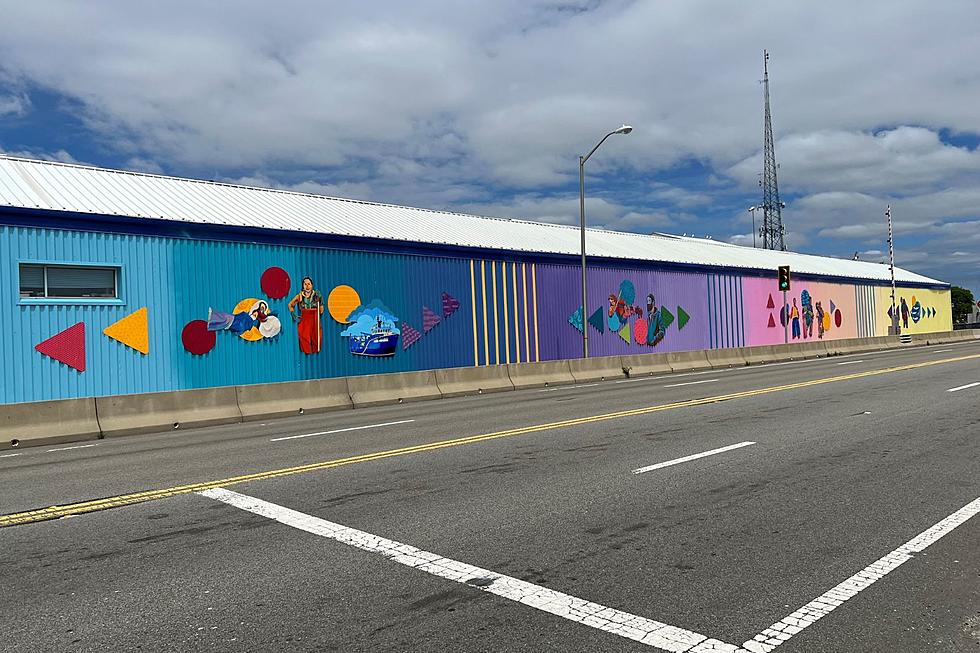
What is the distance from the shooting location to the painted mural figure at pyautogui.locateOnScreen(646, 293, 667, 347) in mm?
36562

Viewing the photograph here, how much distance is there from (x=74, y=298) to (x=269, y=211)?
7478 millimetres

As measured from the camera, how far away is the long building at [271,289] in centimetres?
1872

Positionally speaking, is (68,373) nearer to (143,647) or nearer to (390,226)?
(390,226)

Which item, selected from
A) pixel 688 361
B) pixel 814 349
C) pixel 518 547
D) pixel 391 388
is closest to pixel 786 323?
pixel 814 349

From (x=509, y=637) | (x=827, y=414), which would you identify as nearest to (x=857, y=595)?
(x=509, y=637)

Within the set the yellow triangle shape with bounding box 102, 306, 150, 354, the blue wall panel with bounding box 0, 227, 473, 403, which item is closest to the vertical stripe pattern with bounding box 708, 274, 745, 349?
the blue wall panel with bounding box 0, 227, 473, 403

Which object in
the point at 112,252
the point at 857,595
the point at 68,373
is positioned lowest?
the point at 857,595

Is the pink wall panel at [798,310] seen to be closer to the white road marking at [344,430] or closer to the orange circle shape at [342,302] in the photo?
the orange circle shape at [342,302]

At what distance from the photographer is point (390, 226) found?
28.2 m

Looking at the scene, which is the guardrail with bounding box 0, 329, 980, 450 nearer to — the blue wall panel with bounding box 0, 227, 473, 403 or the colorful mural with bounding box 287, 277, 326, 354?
the blue wall panel with bounding box 0, 227, 473, 403

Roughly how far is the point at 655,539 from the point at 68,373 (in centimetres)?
1734

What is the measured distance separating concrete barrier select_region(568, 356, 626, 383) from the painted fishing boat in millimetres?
6148

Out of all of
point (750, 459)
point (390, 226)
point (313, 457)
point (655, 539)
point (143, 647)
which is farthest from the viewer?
point (390, 226)

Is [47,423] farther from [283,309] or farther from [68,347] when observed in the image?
[283,309]
